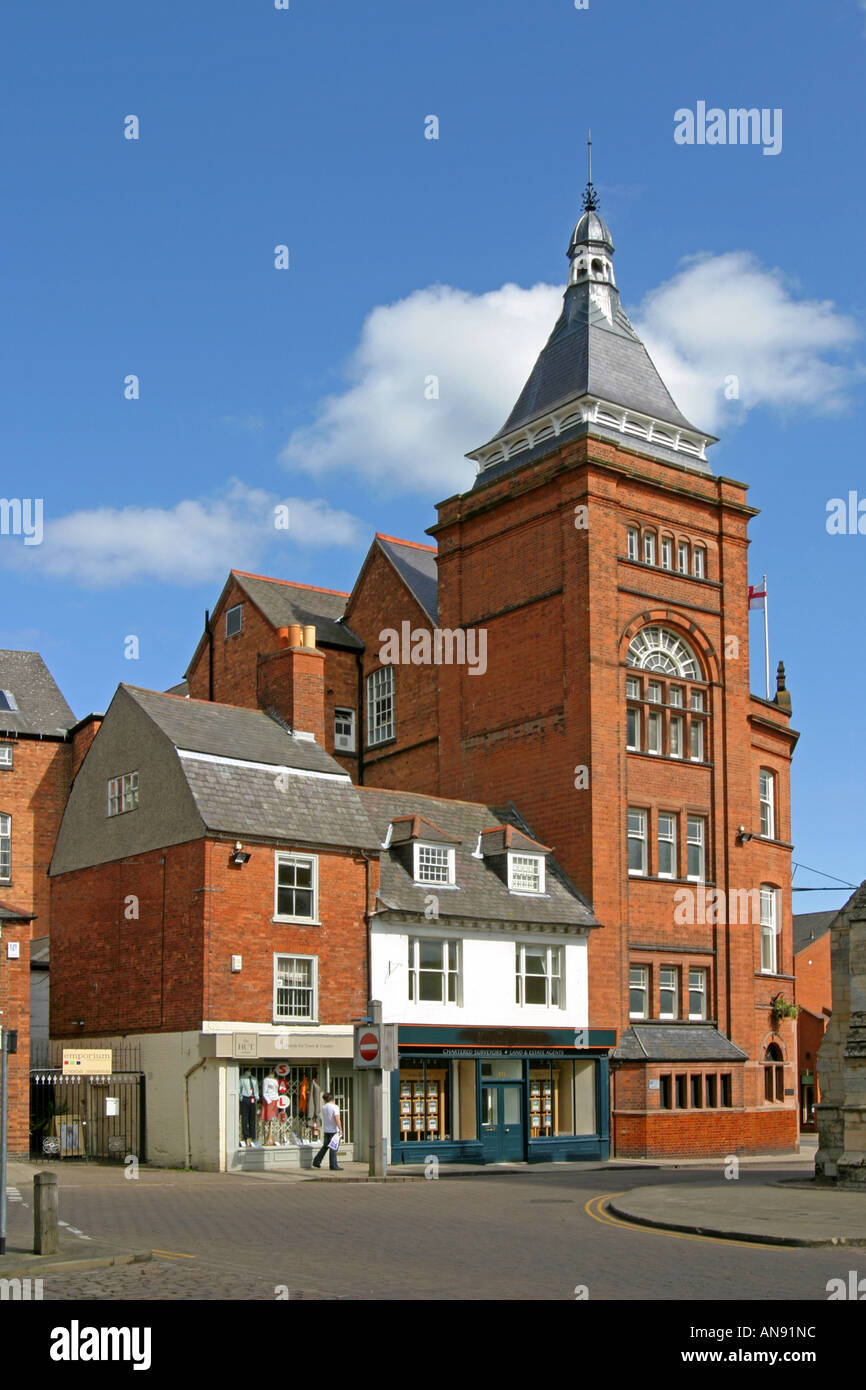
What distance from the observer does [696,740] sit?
42.6 metres

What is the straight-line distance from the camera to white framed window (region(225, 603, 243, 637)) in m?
49.2

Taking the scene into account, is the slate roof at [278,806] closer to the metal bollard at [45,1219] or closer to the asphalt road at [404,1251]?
the asphalt road at [404,1251]

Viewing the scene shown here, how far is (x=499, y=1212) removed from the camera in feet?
69.3

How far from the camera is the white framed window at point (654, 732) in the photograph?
4128 cm

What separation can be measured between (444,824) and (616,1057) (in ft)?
24.2

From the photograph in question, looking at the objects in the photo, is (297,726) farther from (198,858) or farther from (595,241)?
(595,241)

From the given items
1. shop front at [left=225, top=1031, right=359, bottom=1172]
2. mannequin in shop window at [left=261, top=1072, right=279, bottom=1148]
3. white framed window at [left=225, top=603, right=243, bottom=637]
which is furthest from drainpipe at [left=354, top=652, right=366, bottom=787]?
mannequin in shop window at [left=261, top=1072, right=279, bottom=1148]

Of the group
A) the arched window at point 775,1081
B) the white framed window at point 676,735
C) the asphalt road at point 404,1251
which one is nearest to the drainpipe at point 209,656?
the white framed window at point 676,735

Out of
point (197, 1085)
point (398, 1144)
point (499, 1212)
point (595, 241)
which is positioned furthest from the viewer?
point (595, 241)

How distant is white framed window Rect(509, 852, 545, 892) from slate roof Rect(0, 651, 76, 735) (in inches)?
702

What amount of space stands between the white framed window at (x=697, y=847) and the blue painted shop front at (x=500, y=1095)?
19.9ft

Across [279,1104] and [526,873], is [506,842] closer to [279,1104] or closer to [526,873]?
[526,873]
